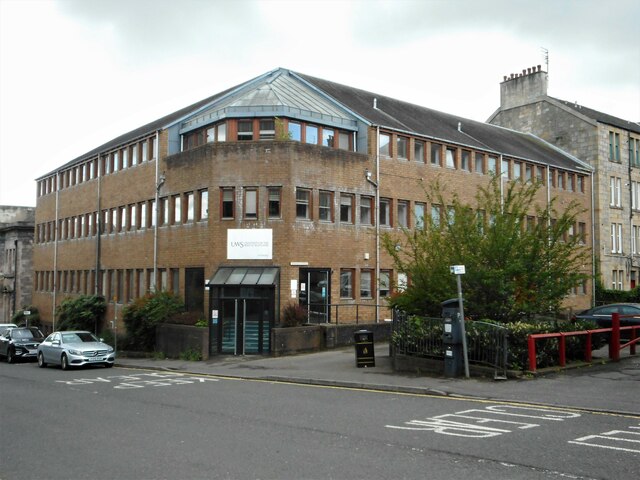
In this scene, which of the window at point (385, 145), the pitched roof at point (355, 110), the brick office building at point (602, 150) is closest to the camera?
the pitched roof at point (355, 110)

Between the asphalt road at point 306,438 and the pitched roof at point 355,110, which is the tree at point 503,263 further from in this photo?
the pitched roof at point 355,110

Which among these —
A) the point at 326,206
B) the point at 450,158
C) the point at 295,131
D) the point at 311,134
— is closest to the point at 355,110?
the point at 311,134

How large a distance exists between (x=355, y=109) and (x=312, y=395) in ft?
66.6

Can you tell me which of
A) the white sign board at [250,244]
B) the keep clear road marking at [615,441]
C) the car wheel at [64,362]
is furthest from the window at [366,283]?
the keep clear road marking at [615,441]

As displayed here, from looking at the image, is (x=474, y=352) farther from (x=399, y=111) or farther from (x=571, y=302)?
(x=571, y=302)

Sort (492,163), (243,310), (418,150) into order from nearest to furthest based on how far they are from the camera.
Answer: (243,310), (418,150), (492,163)

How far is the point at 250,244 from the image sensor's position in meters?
27.4

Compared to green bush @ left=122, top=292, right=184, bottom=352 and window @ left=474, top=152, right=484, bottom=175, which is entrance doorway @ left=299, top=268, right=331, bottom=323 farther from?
window @ left=474, top=152, right=484, bottom=175

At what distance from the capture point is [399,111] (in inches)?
1463

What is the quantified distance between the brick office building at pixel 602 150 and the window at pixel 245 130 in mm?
27815

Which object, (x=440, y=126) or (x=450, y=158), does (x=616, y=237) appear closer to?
(x=440, y=126)

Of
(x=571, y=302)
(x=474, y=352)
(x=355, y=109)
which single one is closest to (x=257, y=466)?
(x=474, y=352)

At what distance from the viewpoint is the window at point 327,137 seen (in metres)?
29.8

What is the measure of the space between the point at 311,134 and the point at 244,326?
355 inches
